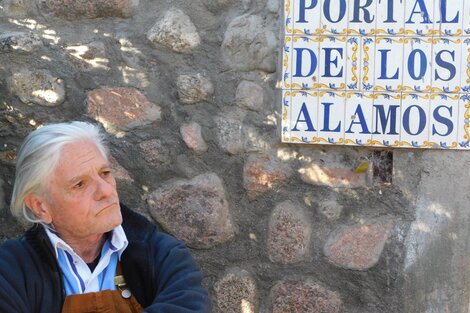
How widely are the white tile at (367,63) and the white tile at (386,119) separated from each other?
4cm

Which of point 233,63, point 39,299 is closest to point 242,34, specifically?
point 233,63

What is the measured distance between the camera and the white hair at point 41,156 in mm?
2145

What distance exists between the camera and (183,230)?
Result: 2682 mm

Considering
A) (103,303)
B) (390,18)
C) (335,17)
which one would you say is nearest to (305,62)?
(335,17)

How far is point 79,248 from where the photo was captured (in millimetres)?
2223

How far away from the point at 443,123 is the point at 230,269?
0.85 metres

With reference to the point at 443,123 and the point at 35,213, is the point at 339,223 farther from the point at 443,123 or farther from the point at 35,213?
the point at 35,213

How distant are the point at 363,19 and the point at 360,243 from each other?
0.71 m

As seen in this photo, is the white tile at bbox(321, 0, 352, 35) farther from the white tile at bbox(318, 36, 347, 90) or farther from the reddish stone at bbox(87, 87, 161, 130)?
the reddish stone at bbox(87, 87, 161, 130)

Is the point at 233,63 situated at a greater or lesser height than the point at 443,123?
greater

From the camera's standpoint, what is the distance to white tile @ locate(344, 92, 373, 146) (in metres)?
2.50

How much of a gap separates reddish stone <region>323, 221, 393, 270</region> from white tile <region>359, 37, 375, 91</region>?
444 mm

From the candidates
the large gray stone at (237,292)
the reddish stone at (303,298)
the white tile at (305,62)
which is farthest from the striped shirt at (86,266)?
the white tile at (305,62)

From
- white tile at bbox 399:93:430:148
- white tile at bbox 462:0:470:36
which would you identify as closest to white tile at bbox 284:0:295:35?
white tile at bbox 399:93:430:148
